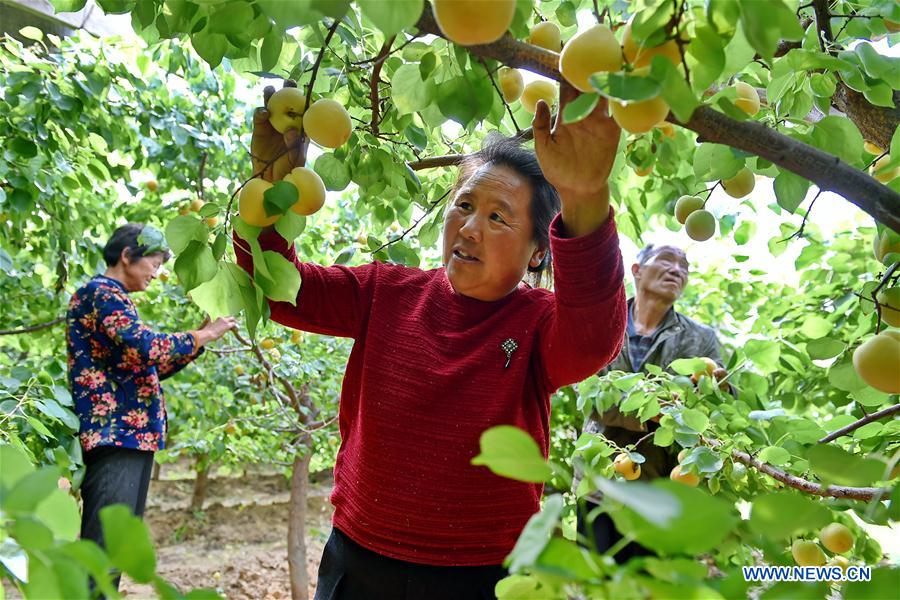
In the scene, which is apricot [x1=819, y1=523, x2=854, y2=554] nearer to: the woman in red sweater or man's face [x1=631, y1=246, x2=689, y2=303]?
the woman in red sweater

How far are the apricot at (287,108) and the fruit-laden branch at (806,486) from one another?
32.8 inches

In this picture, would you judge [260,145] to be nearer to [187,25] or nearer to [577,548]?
[187,25]

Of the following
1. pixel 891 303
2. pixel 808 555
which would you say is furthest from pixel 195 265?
pixel 808 555

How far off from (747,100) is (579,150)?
0.41 metres

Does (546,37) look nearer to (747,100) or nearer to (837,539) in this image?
(747,100)

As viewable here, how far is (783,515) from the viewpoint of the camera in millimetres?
406

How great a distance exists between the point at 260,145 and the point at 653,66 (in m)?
0.64

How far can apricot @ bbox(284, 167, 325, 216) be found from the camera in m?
0.90

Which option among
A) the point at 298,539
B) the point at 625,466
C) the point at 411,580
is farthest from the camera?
the point at 298,539

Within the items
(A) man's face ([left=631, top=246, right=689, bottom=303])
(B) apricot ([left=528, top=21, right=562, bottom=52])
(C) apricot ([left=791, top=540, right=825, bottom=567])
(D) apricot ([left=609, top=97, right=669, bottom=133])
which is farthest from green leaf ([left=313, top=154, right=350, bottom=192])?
(A) man's face ([left=631, top=246, right=689, bottom=303])

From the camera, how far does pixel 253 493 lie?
22.9 ft

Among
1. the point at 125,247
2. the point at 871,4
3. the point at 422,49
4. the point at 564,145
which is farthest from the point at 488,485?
the point at 125,247

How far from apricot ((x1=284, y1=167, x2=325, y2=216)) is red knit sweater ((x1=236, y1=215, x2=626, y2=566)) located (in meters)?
0.19

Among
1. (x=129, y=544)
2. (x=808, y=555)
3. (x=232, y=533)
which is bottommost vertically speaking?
(x=129, y=544)
